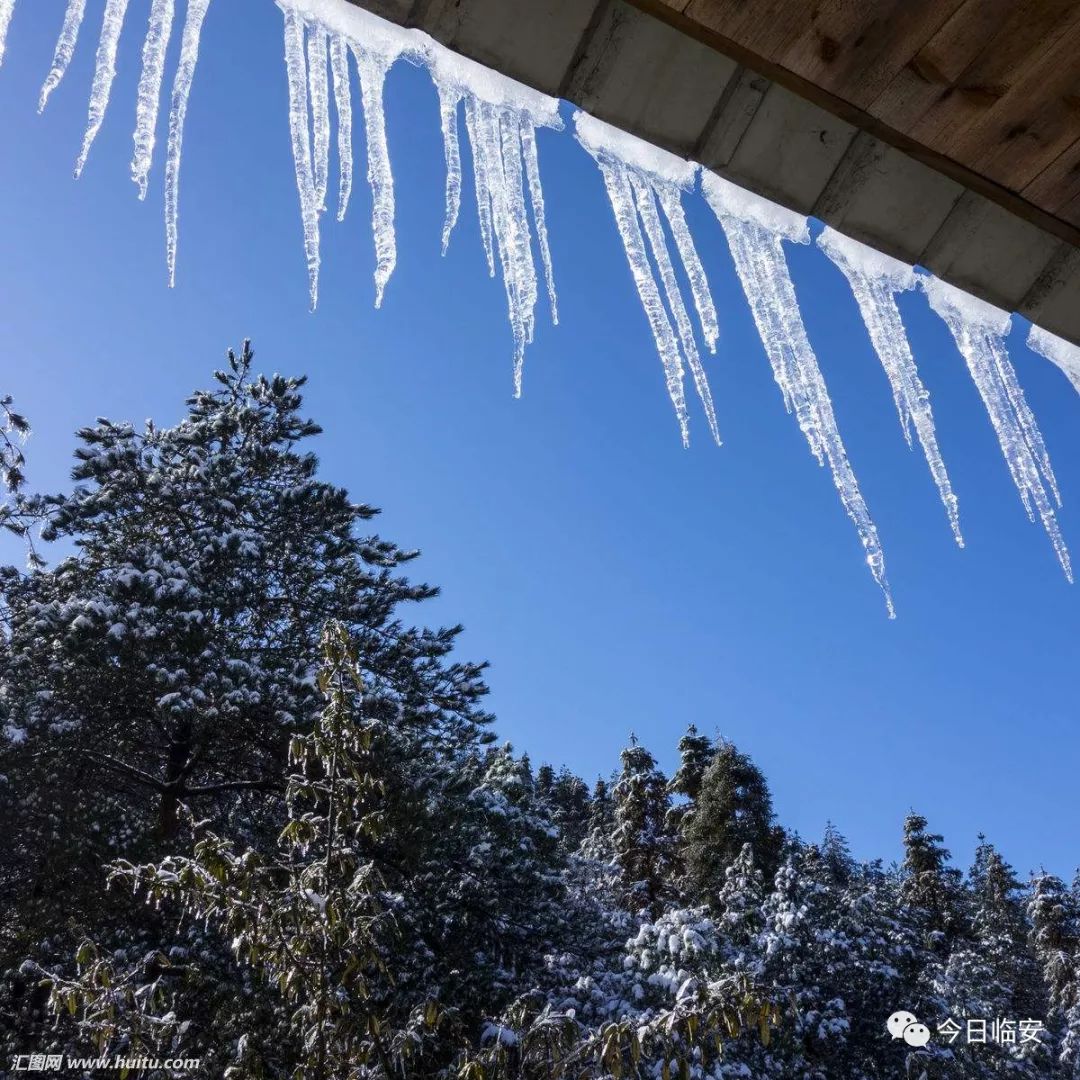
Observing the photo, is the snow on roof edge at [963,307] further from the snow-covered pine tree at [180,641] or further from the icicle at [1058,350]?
the snow-covered pine tree at [180,641]

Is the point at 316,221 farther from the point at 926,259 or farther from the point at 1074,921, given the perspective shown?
the point at 1074,921

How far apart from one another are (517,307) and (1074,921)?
36.4m

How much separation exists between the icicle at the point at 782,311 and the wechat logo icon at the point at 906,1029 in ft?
41.5

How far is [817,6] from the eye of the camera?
1.35 meters

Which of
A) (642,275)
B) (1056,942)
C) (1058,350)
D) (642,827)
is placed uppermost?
(642,827)

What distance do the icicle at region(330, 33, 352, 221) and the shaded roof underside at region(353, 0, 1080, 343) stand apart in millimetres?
278

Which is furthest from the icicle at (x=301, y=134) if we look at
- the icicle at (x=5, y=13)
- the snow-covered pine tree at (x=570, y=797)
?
the snow-covered pine tree at (x=570, y=797)

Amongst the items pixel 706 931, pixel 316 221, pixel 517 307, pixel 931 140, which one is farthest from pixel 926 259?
pixel 706 931

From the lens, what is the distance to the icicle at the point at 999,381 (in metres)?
1.86

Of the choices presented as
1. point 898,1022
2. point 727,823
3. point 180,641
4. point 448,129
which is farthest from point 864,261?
point 727,823

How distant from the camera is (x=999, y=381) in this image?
7.19 feet

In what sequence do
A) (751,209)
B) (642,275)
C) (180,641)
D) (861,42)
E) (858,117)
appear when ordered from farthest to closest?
1. (180,641)
2. (642,275)
3. (751,209)
4. (858,117)
5. (861,42)

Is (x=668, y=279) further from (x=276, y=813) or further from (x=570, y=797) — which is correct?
(x=570, y=797)

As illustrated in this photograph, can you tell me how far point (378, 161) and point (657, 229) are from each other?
0.71 meters
